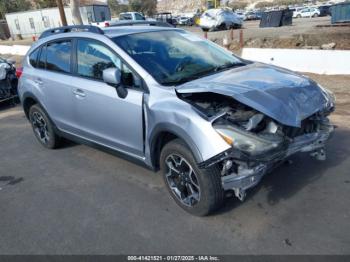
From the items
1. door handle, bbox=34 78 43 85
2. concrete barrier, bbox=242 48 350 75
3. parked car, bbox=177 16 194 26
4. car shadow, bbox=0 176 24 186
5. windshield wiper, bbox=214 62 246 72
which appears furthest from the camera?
parked car, bbox=177 16 194 26

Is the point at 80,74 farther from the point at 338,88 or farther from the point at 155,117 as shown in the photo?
the point at 338,88

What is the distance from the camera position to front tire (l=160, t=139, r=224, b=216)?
312cm

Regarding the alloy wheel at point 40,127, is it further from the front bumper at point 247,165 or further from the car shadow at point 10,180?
the front bumper at point 247,165

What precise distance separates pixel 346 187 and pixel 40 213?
3.43 m

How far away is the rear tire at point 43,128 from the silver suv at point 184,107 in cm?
42

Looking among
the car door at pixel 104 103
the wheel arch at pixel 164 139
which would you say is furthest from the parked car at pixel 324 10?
the wheel arch at pixel 164 139

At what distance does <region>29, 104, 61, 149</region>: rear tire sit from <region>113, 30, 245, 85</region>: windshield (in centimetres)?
211

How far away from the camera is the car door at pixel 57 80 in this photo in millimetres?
4617

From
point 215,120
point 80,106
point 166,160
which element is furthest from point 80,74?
point 215,120

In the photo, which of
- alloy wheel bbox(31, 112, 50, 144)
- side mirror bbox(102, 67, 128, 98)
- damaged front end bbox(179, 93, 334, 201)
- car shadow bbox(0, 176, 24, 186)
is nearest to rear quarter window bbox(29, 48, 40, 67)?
alloy wheel bbox(31, 112, 50, 144)

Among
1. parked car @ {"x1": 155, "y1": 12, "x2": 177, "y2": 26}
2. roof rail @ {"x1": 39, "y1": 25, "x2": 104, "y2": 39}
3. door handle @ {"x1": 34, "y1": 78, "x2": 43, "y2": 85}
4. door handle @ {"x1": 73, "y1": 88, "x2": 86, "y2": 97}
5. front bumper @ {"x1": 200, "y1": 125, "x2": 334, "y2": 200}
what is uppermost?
roof rail @ {"x1": 39, "y1": 25, "x2": 104, "y2": 39}

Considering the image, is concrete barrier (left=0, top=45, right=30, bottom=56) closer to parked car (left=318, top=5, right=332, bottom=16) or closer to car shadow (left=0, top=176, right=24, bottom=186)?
car shadow (left=0, top=176, right=24, bottom=186)

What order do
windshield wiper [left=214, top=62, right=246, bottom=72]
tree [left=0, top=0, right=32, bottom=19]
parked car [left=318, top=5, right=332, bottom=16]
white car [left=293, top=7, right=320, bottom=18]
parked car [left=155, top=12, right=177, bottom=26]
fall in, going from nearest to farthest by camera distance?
windshield wiper [left=214, top=62, right=246, bottom=72] < parked car [left=155, top=12, right=177, bottom=26] < parked car [left=318, top=5, right=332, bottom=16] < white car [left=293, top=7, right=320, bottom=18] < tree [left=0, top=0, right=32, bottom=19]

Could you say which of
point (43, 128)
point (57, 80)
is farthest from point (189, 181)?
point (43, 128)
